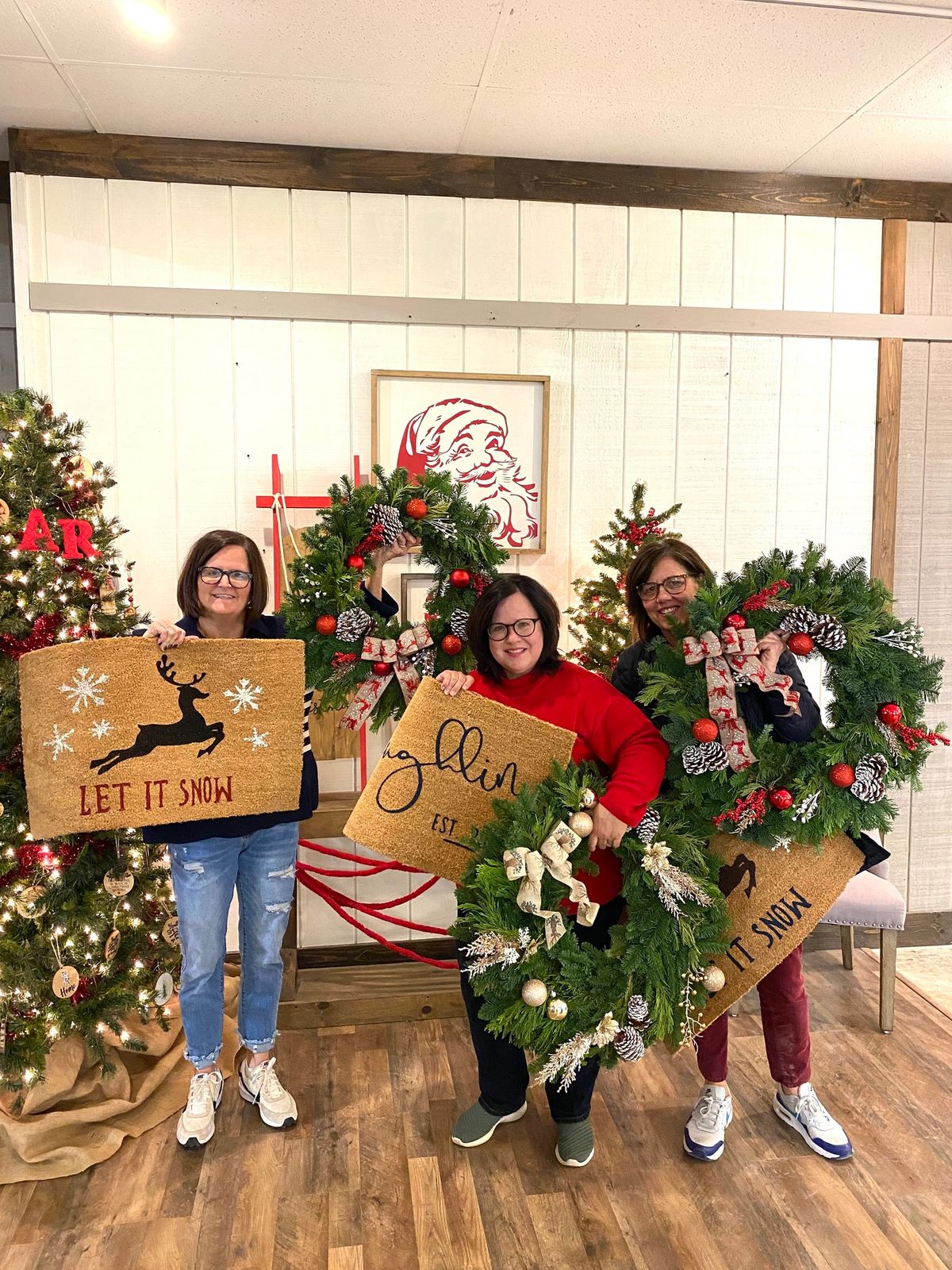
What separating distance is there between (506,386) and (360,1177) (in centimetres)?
227

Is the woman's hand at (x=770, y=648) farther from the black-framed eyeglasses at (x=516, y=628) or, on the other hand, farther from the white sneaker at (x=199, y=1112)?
the white sneaker at (x=199, y=1112)

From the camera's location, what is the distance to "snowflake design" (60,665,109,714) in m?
1.82

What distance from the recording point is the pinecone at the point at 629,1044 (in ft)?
5.57

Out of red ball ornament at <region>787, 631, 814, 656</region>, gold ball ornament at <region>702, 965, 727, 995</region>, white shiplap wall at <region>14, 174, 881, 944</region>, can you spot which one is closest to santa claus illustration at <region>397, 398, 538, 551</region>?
white shiplap wall at <region>14, 174, 881, 944</region>

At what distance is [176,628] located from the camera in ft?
6.18

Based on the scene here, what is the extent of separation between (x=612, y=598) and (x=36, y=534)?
162 centimetres

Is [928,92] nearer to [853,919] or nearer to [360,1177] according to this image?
[853,919]

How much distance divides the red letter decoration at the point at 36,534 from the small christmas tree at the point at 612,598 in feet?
4.77

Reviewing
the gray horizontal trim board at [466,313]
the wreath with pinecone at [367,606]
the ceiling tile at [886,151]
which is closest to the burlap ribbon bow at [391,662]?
the wreath with pinecone at [367,606]

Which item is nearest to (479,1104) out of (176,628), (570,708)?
(570,708)

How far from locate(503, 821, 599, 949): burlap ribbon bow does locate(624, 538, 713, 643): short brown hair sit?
619 mm

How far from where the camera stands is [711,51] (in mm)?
2098

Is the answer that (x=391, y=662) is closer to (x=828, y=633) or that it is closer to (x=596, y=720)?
Result: (x=596, y=720)

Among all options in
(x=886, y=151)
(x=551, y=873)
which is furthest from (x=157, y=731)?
(x=886, y=151)
